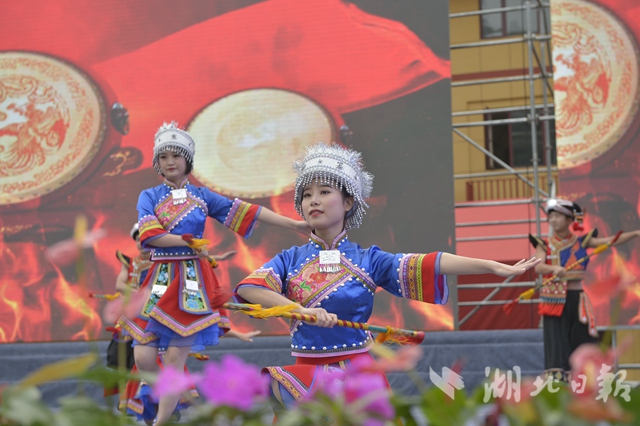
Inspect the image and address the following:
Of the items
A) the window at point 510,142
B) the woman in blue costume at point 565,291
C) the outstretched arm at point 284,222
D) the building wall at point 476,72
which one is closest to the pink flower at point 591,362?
the outstretched arm at point 284,222

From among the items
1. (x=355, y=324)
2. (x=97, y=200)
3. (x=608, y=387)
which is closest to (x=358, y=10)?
(x=97, y=200)

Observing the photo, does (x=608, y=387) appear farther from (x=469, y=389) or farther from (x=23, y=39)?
(x=23, y=39)

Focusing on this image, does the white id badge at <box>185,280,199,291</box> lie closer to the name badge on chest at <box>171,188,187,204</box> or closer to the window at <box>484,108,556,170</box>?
the name badge on chest at <box>171,188,187,204</box>

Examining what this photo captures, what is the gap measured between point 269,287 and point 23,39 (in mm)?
5130

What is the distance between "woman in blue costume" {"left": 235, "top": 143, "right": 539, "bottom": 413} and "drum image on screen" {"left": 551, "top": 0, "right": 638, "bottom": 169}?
3.40 metres

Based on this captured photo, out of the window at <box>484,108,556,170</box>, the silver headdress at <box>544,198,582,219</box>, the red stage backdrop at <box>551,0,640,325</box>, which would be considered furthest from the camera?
the window at <box>484,108,556,170</box>

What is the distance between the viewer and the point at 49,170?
6.66m

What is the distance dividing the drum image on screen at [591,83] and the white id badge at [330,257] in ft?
11.7

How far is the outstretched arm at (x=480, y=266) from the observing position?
2.14m

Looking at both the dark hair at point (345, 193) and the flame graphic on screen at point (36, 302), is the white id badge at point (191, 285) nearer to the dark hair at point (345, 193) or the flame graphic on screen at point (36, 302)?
the dark hair at point (345, 193)

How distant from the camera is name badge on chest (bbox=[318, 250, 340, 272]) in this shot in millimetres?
2543

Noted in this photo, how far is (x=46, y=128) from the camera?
668 cm

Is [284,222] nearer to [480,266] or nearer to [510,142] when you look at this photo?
[480,266]

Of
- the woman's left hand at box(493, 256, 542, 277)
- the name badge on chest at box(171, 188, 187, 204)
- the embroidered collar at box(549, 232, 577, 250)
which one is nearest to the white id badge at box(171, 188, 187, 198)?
the name badge on chest at box(171, 188, 187, 204)
